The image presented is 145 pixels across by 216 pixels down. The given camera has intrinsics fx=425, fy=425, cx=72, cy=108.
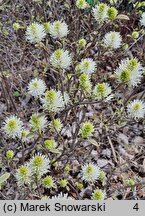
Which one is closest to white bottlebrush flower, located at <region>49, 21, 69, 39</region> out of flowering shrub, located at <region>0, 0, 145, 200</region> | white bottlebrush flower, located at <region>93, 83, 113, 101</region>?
flowering shrub, located at <region>0, 0, 145, 200</region>

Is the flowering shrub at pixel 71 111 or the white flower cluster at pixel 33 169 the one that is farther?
the flowering shrub at pixel 71 111

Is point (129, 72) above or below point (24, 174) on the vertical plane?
above

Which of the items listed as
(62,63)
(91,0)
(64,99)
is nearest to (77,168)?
(64,99)

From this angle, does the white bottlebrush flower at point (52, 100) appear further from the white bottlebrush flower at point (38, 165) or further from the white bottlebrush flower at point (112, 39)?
the white bottlebrush flower at point (112, 39)

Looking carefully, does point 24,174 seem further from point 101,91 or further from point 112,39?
point 112,39

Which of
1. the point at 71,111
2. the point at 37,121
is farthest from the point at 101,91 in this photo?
the point at 71,111

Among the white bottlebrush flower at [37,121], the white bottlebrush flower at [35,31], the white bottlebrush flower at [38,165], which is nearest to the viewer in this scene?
the white bottlebrush flower at [38,165]

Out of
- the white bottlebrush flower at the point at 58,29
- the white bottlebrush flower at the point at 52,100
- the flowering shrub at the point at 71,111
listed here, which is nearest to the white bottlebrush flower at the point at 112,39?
the flowering shrub at the point at 71,111

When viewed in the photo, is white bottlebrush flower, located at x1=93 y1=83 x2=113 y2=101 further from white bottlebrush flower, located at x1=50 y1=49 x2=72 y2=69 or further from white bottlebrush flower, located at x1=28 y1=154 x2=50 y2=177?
white bottlebrush flower, located at x1=28 y1=154 x2=50 y2=177

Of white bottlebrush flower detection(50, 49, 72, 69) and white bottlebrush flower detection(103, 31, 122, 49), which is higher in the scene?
white bottlebrush flower detection(103, 31, 122, 49)
